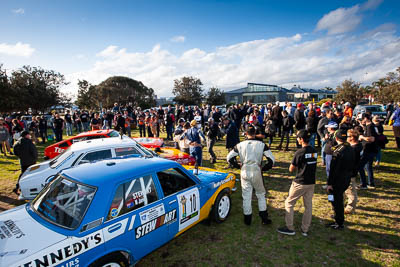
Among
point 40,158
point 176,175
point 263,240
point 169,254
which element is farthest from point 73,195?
point 40,158

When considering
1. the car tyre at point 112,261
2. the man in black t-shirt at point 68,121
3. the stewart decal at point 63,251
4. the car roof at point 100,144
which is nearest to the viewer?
the stewart decal at point 63,251

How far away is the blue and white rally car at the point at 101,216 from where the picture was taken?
231 cm

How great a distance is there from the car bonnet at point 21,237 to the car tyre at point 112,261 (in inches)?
20.2

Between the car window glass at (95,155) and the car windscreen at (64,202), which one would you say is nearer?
the car windscreen at (64,202)

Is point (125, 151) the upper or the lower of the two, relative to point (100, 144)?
lower

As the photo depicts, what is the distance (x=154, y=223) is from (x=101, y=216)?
0.82 metres

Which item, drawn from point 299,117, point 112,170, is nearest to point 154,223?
point 112,170

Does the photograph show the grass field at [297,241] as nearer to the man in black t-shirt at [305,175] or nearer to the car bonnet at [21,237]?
the man in black t-shirt at [305,175]

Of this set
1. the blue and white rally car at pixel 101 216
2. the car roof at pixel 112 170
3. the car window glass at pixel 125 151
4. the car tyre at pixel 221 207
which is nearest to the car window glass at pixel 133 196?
the blue and white rally car at pixel 101 216

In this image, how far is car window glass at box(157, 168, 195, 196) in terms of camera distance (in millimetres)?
3457

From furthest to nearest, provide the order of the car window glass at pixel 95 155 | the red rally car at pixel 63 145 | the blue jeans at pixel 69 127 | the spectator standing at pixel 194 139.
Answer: the blue jeans at pixel 69 127
the red rally car at pixel 63 145
the spectator standing at pixel 194 139
the car window glass at pixel 95 155

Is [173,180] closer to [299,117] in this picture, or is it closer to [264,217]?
[264,217]

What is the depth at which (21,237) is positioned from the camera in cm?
240

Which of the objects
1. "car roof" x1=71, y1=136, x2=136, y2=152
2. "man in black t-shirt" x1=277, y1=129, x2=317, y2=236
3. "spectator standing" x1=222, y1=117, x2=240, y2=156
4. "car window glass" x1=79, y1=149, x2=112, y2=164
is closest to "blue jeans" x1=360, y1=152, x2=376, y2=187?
"man in black t-shirt" x1=277, y1=129, x2=317, y2=236
